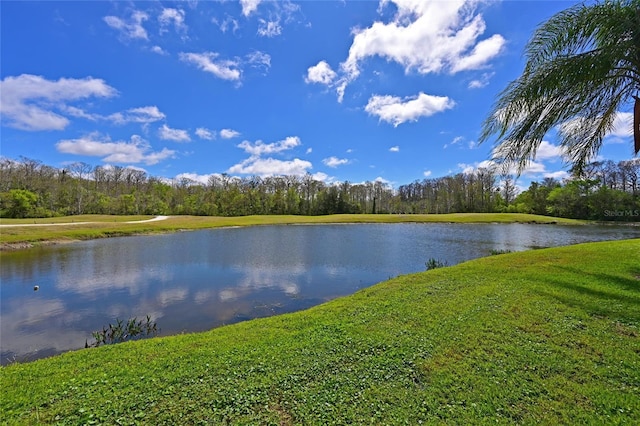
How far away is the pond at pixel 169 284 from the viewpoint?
923cm

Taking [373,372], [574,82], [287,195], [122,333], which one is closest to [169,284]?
[122,333]

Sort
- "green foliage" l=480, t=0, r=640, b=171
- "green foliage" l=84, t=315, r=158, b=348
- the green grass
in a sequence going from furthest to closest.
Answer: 1. "green foliage" l=84, t=315, r=158, b=348
2. "green foliage" l=480, t=0, r=640, b=171
3. the green grass

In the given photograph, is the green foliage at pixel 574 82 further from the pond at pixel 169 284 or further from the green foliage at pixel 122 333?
the green foliage at pixel 122 333

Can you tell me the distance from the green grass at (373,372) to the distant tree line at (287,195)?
55834mm

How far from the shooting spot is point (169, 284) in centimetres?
1364

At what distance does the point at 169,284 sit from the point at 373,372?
11984 millimetres

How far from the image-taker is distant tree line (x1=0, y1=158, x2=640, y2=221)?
60.3m

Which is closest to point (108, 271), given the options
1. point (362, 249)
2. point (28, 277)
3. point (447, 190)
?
point (28, 277)

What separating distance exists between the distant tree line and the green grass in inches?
2198

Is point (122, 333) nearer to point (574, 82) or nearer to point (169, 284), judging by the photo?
point (169, 284)

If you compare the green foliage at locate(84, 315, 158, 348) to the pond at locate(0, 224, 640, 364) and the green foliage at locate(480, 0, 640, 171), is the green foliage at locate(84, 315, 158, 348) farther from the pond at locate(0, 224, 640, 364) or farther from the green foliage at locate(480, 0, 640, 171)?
the green foliage at locate(480, 0, 640, 171)

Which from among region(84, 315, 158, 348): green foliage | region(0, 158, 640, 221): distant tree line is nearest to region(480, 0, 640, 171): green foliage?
Result: region(84, 315, 158, 348): green foliage

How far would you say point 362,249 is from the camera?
77.4 ft

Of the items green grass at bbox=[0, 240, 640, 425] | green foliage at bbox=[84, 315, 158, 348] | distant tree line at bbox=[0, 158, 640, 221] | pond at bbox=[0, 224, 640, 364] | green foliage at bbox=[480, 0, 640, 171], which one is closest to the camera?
green grass at bbox=[0, 240, 640, 425]
